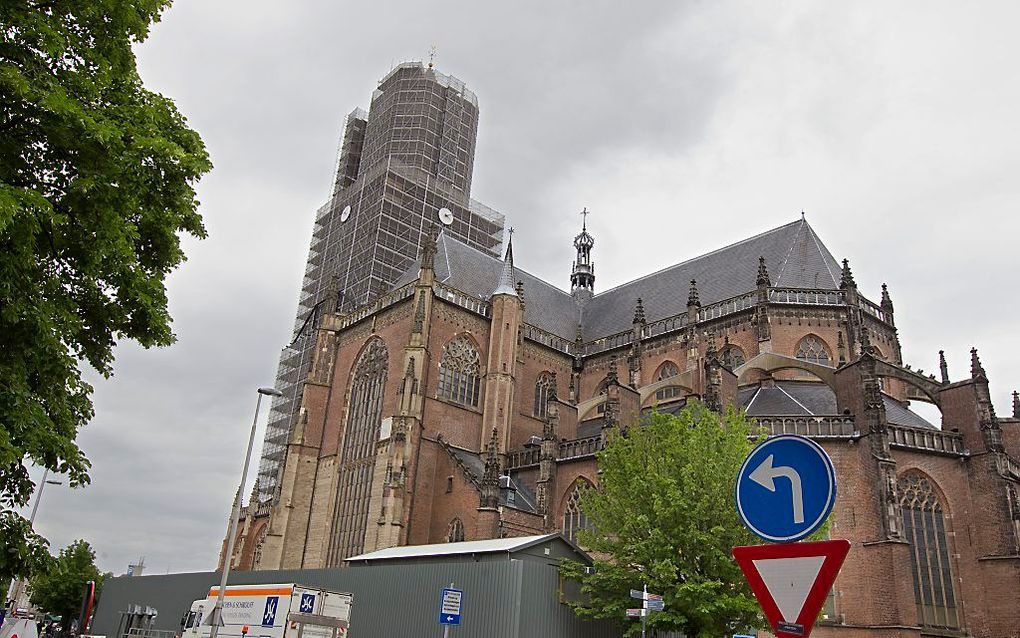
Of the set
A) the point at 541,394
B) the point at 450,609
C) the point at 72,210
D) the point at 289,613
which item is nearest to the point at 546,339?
the point at 541,394

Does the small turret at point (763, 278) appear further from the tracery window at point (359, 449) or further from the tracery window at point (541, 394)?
the tracery window at point (359, 449)

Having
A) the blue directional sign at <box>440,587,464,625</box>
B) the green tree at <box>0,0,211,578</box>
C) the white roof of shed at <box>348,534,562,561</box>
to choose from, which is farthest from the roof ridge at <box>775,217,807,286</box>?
the green tree at <box>0,0,211,578</box>

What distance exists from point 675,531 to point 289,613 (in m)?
10.2

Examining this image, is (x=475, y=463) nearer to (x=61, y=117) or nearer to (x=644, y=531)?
(x=644, y=531)

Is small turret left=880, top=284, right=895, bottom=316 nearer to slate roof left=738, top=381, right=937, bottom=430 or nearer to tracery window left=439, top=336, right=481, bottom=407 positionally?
slate roof left=738, top=381, right=937, bottom=430

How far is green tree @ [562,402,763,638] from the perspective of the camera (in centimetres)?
1745

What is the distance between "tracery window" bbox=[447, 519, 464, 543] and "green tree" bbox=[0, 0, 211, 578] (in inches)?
900

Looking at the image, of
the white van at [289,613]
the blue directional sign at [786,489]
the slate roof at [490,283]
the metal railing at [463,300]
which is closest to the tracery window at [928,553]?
the white van at [289,613]

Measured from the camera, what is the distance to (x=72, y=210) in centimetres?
880

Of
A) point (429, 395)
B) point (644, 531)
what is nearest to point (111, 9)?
point (644, 531)

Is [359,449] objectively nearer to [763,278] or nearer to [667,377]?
[667,377]

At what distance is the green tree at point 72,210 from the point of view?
809cm

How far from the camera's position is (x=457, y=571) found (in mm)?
20891

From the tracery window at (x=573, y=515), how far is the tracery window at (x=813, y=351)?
11662 millimetres
